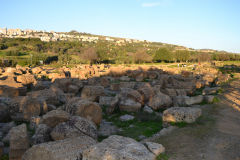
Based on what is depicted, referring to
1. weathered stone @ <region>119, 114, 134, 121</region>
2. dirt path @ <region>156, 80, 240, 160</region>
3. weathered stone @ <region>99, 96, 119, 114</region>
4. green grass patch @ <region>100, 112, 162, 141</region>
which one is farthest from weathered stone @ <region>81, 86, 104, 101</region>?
dirt path @ <region>156, 80, 240, 160</region>

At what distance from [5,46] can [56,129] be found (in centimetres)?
7240

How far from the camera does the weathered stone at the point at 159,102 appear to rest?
37.9ft

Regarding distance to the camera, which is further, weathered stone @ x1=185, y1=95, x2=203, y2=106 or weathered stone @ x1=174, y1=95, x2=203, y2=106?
weathered stone @ x1=185, y1=95, x2=203, y2=106

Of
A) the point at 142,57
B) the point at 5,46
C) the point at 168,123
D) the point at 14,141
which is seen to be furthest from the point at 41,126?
the point at 5,46

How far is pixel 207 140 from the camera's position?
698 centimetres

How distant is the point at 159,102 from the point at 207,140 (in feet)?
15.5

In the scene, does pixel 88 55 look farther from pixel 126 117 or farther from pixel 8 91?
pixel 126 117

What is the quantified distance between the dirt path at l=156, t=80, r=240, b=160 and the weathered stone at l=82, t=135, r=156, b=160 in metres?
0.99

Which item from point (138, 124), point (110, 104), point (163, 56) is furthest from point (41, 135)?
point (163, 56)

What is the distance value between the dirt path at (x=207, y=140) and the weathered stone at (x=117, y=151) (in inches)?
39.2

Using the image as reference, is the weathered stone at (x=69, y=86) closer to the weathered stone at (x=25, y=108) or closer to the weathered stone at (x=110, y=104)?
the weathered stone at (x=110, y=104)

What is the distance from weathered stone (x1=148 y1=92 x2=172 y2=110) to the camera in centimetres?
1155

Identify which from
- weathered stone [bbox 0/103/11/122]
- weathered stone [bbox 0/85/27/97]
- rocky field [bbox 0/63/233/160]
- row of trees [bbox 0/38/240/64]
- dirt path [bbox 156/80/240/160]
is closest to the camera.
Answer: rocky field [bbox 0/63/233/160]

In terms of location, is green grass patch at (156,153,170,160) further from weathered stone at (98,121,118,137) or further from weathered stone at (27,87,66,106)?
weathered stone at (27,87,66,106)
